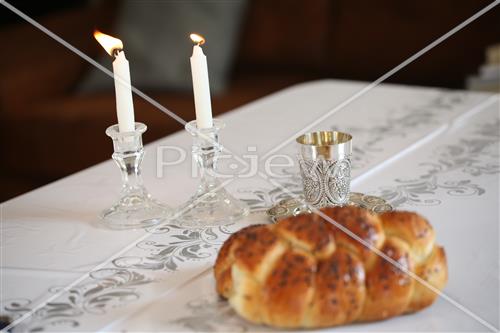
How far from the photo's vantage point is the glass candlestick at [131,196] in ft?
3.23

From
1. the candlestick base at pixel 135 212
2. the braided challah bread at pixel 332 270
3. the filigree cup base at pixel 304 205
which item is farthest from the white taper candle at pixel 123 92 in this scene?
the braided challah bread at pixel 332 270

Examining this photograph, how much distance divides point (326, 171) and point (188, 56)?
164cm

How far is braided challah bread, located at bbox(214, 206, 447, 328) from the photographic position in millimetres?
665

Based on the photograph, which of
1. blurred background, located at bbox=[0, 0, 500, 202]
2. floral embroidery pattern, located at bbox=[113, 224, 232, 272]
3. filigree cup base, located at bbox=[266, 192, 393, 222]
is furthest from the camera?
blurred background, located at bbox=[0, 0, 500, 202]

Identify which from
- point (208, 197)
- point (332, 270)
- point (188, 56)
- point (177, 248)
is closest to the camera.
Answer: point (332, 270)

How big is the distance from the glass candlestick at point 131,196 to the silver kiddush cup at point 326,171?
200 millimetres

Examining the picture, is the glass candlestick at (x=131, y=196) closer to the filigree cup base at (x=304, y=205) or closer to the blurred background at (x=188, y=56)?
the filigree cup base at (x=304, y=205)

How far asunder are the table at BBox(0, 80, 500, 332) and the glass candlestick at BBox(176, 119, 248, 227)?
2cm

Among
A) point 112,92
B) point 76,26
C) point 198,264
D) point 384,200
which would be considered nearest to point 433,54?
point 112,92

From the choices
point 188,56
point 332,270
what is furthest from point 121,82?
point 188,56

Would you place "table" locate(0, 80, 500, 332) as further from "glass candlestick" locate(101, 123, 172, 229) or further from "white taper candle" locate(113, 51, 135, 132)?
"white taper candle" locate(113, 51, 135, 132)

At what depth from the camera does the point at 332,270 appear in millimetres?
666

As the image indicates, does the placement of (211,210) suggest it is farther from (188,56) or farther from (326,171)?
(188,56)

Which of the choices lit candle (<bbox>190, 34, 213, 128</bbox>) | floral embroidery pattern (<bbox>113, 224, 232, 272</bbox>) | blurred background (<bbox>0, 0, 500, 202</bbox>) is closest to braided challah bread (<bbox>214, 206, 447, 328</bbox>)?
floral embroidery pattern (<bbox>113, 224, 232, 272</bbox>)
